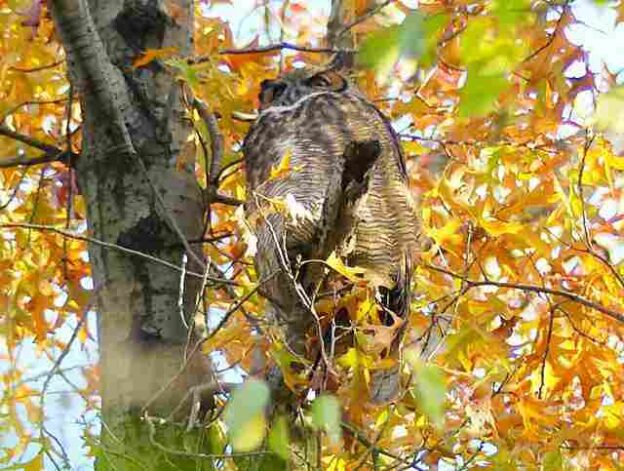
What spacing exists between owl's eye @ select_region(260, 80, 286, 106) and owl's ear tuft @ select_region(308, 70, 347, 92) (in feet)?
0.34

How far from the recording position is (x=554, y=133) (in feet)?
11.3

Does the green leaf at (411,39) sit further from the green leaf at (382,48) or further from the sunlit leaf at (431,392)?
the sunlit leaf at (431,392)

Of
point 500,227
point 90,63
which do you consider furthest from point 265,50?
point 500,227

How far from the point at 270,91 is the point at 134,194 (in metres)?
0.74

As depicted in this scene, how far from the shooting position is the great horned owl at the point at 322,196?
225 centimetres

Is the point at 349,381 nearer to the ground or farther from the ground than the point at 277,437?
farther from the ground

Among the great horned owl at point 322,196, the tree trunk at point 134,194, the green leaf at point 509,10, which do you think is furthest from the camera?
the tree trunk at point 134,194

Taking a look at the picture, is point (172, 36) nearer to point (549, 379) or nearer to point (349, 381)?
point (349, 381)

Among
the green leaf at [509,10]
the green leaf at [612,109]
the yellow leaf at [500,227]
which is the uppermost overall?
the yellow leaf at [500,227]

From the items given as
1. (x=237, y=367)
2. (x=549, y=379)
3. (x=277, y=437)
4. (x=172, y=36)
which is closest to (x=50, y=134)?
(x=172, y=36)

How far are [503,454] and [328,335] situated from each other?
1.68 ft

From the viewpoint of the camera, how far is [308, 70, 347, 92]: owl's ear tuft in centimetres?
352

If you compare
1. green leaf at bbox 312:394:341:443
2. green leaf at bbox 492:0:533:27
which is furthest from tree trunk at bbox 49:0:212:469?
green leaf at bbox 492:0:533:27

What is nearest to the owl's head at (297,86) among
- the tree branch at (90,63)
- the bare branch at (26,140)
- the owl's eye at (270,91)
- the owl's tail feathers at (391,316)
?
the owl's eye at (270,91)
